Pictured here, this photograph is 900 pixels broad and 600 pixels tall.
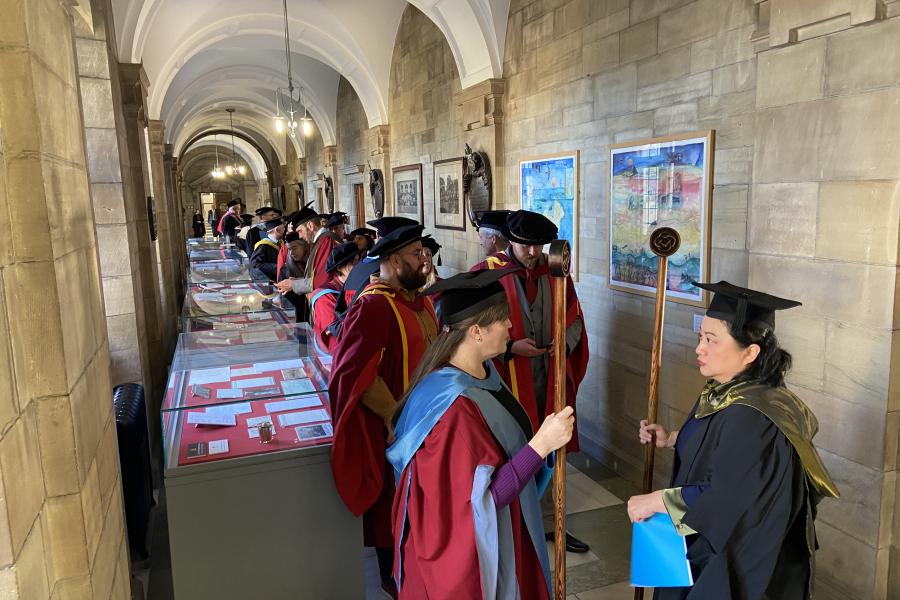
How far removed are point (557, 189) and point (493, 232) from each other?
4.26ft

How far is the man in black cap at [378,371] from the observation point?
303 cm

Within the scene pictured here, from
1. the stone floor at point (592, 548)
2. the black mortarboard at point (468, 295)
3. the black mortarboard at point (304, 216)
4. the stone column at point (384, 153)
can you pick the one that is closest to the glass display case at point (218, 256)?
the stone column at point (384, 153)

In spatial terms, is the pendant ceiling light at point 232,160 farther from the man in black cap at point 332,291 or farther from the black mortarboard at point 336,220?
the man in black cap at point 332,291

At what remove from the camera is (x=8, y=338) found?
145 centimetres

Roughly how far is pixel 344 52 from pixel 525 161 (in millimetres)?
5541

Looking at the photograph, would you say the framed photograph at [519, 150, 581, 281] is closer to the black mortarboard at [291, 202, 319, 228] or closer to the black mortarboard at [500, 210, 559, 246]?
the black mortarboard at [500, 210, 559, 246]

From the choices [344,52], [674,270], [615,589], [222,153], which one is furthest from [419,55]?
[222,153]

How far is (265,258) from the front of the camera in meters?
9.08

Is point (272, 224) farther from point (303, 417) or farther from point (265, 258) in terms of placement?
point (303, 417)

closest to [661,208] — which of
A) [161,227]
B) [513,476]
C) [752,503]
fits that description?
[752,503]

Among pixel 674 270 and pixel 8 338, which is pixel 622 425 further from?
pixel 8 338

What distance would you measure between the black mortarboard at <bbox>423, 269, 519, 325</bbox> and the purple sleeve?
0.51 metres

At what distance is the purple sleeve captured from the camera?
6.62 ft

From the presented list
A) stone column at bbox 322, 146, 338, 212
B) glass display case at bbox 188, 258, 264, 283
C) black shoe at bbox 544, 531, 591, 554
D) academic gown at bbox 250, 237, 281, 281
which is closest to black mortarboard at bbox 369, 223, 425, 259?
black shoe at bbox 544, 531, 591, 554
